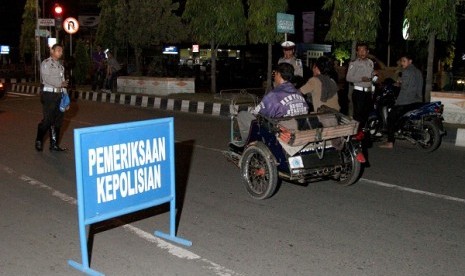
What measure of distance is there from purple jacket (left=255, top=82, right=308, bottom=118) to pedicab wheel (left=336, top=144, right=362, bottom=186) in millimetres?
790

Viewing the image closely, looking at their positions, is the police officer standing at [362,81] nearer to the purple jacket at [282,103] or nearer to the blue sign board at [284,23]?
the purple jacket at [282,103]

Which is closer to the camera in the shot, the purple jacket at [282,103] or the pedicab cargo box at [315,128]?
the pedicab cargo box at [315,128]

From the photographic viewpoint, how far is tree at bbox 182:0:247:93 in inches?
751

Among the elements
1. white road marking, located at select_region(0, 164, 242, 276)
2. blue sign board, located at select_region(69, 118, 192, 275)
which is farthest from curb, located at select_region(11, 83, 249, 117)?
A: blue sign board, located at select_region(69, 118, 192, 275)

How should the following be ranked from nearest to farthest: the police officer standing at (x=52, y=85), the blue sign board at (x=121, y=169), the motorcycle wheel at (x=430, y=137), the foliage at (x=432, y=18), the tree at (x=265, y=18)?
the blue sign board at (x=121, y=169) < the police officer standing at (x=52, y=85) < the motorcycle wheel at (x=430, y=137) < the foliage at (x=432, y=18) < the tree at (x=265, y=18)

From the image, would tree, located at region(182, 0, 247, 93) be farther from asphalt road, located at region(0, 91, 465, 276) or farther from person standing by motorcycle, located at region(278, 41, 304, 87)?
asphalt road, located at region(0, 91, 465, 276)

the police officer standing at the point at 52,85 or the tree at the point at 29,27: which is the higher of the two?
the tree at the point at 29,27

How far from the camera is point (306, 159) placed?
6719 millimetres

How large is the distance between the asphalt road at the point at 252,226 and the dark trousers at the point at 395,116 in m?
1.23

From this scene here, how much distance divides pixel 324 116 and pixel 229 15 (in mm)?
12813

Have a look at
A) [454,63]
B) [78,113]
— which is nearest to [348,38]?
[78,113]

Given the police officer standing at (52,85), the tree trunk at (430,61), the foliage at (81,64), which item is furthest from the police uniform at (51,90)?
the foliage at (81,64)

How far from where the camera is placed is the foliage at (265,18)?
1755 centimetres

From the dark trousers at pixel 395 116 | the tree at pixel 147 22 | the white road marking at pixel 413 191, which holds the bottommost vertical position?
the white road marking at pixel 413 191
